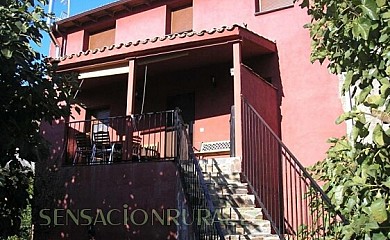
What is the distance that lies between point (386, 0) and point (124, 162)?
6.49 m

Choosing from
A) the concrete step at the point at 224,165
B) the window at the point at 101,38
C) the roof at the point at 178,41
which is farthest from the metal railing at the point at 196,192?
the window at the point at 101,38

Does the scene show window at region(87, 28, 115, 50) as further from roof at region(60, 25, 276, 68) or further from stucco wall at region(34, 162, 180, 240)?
stucco wall at region(34, 162, 180, 240)

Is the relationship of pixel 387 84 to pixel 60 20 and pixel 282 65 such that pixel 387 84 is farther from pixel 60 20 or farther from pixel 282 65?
pixel 60 20

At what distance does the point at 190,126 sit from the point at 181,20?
11.1 ft

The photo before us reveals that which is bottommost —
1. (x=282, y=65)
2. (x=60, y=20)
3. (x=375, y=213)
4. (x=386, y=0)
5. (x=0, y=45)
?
(x=375, y=213)

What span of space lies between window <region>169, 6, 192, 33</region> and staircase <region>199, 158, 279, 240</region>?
17.4 ft

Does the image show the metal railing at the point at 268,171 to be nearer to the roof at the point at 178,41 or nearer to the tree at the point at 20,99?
the roof at the point at 178,41

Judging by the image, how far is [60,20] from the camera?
48.7ft

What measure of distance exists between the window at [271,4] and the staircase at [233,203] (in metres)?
4.60

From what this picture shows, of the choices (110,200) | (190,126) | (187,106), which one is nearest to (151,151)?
(190,126)

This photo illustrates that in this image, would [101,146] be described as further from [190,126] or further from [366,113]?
[366,113]

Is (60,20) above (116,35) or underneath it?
above

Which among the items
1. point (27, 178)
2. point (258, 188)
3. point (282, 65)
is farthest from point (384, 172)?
point (282, 65)

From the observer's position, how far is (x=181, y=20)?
12586 mm
